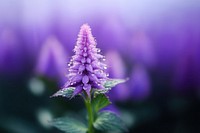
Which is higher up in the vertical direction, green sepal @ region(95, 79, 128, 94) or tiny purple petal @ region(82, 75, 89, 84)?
green sepal @ region(95, 79, 128, 94)

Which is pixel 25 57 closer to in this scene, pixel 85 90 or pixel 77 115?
pixel 77 115

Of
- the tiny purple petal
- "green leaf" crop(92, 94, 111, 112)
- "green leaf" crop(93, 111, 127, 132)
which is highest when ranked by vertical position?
"green leaf" crop(92, 94, 111, 112)

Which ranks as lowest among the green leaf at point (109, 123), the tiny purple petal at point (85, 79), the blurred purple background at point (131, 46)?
the green leaf at point (109, 123)

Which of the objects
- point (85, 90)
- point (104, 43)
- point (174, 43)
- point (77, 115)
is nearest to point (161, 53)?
point (174, 43)

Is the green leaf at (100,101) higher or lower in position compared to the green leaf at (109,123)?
higher

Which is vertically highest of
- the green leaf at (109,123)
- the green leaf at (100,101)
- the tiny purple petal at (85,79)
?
the green leaf at (100,101)
